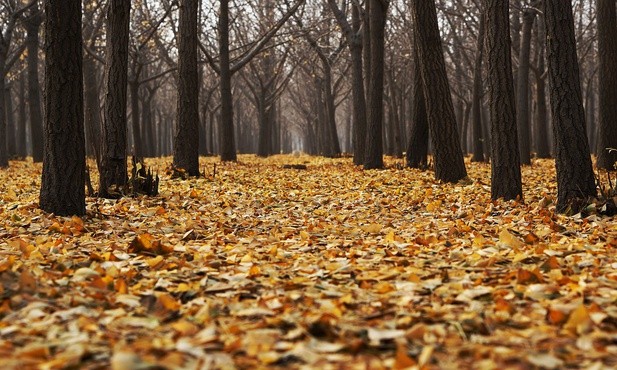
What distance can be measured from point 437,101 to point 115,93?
5.18m

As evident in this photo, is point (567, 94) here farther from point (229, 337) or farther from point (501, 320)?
point (229, 337)

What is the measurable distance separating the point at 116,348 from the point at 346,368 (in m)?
0.98

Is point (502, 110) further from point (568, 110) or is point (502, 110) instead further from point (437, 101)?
point (437, 101)

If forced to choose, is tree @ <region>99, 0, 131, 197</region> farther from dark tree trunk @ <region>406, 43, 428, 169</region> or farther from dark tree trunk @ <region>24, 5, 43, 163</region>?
dark tree trunk @ <region>24, 5, 43, 163</region>

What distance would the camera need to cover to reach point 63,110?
6.00 metres

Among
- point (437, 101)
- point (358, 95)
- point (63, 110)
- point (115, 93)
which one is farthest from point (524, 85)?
point (63, 110)

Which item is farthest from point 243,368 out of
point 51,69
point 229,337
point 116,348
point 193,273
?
point 51,69

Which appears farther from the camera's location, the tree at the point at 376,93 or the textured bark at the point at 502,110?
the tree at the point at 376,93

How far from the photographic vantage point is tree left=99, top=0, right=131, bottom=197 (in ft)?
26.3

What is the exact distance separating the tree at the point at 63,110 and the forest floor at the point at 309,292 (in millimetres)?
269

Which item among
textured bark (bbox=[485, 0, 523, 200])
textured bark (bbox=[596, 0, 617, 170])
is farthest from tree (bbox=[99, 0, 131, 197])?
textured bark (bbox=[596, 0, 617, 170])

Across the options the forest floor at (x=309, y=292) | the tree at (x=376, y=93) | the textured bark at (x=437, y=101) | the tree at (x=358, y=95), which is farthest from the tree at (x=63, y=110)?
the tree at (x=358, y=95)

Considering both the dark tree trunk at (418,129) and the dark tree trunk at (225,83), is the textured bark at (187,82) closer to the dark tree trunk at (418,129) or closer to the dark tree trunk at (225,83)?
the dark tree trunk at (418,129)

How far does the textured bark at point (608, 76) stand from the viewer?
10.5 metres
